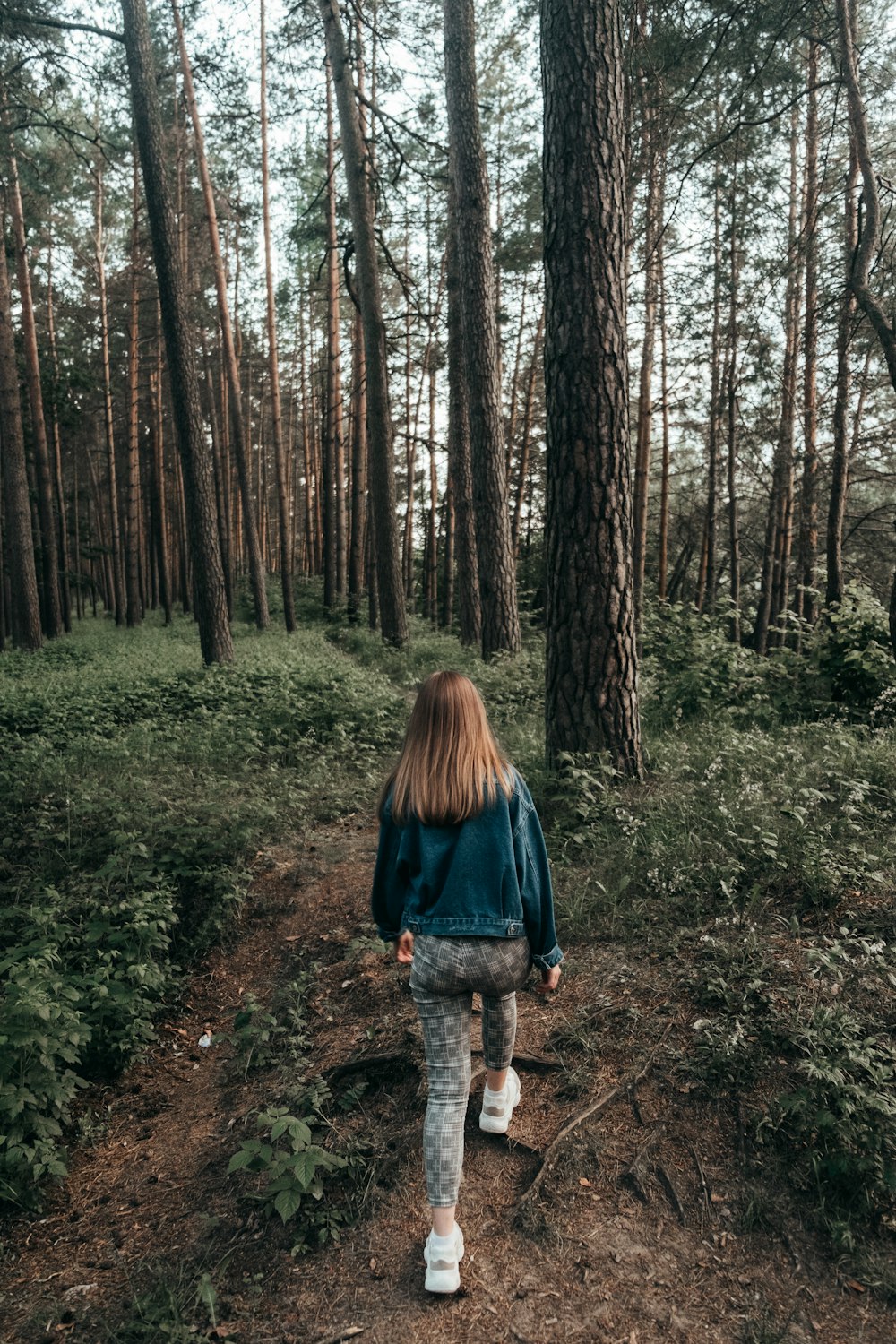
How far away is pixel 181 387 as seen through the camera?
476 inches

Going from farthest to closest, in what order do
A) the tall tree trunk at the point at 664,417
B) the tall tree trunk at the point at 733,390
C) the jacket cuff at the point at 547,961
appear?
1. the tall tree trunk at the point at 664,417
2. the tall tree trunk at the point at 733,390
3. the jacket cuff at the point at 547,961

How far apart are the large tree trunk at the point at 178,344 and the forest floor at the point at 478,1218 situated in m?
9.00

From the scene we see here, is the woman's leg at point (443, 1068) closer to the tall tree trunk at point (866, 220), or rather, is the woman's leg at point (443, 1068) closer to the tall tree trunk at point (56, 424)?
the tall tree trunk at point (866, 220)

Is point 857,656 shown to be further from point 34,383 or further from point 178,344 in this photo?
point 34,383

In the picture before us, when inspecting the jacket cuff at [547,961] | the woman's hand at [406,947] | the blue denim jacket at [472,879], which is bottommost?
the jacket cuff at [547,961]

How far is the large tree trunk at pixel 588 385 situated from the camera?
5.53 meters

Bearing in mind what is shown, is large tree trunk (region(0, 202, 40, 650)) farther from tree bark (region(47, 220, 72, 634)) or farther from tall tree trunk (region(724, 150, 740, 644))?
tall tree trunk (region(724, 150, 740, 644))

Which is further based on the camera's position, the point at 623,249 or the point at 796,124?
the point at 796,124

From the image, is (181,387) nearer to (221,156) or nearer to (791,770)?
(791,770)

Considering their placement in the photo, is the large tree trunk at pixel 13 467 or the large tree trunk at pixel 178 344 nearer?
the large tree trunk at pixel 178 344

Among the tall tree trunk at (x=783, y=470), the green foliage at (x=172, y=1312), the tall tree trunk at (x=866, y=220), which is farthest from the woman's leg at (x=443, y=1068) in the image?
the tall tree trunk at (x=783, y=470)

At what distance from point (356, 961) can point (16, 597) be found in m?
14.8

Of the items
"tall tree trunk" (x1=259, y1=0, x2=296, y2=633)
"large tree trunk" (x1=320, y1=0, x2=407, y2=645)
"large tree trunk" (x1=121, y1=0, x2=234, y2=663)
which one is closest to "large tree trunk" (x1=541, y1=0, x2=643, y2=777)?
"large tree trunk" (x1=121, y1=0, x2=234, y2=663)

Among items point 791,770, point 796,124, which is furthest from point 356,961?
point 796,124
